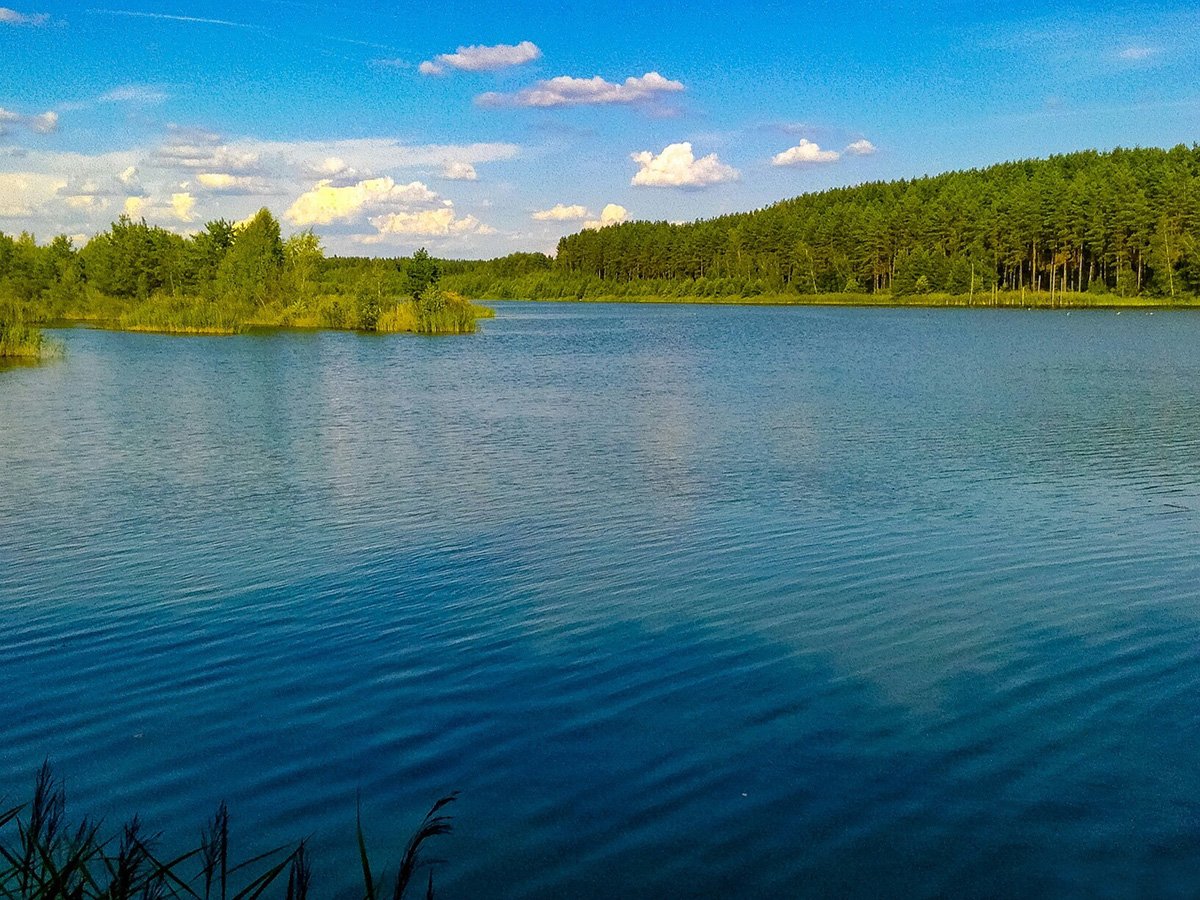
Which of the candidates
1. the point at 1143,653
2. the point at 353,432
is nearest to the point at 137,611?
the point at 1143,653

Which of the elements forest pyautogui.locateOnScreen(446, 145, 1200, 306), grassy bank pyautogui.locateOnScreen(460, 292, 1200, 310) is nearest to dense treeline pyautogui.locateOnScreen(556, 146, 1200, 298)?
forest pyautogui.locateOnScreen(446, 145, 1200, 306)

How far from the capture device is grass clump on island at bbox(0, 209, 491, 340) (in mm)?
68875

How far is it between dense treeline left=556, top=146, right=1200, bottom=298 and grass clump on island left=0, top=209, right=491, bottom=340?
60.8 metres

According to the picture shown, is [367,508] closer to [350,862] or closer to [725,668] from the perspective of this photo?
[725,668]

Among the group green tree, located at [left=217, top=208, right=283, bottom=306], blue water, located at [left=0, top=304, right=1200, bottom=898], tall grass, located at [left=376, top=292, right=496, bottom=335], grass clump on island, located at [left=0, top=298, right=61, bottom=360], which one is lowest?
blue water, located at [left=0, top=304, right=1200, bottom=898]

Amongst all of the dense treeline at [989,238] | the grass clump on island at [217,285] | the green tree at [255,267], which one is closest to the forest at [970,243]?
the dense treeline at [989,238]

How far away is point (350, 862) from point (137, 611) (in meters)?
5.68

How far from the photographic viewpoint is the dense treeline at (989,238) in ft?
348

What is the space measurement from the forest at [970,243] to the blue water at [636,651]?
95.6 metres

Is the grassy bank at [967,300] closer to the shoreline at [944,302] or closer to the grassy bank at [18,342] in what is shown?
the shoreline at [944,302]

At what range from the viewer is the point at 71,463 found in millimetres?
19578

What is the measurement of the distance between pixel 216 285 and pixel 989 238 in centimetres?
8559

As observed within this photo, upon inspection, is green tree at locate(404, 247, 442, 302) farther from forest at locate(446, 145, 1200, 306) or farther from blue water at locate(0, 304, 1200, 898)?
forest at locate(446, 145, 1200, 306)

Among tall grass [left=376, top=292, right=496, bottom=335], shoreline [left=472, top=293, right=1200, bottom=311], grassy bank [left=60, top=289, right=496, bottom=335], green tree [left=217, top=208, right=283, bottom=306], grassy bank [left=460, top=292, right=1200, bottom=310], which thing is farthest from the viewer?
grassy bank [left=460, top=292, right=1200, bottom=310]
